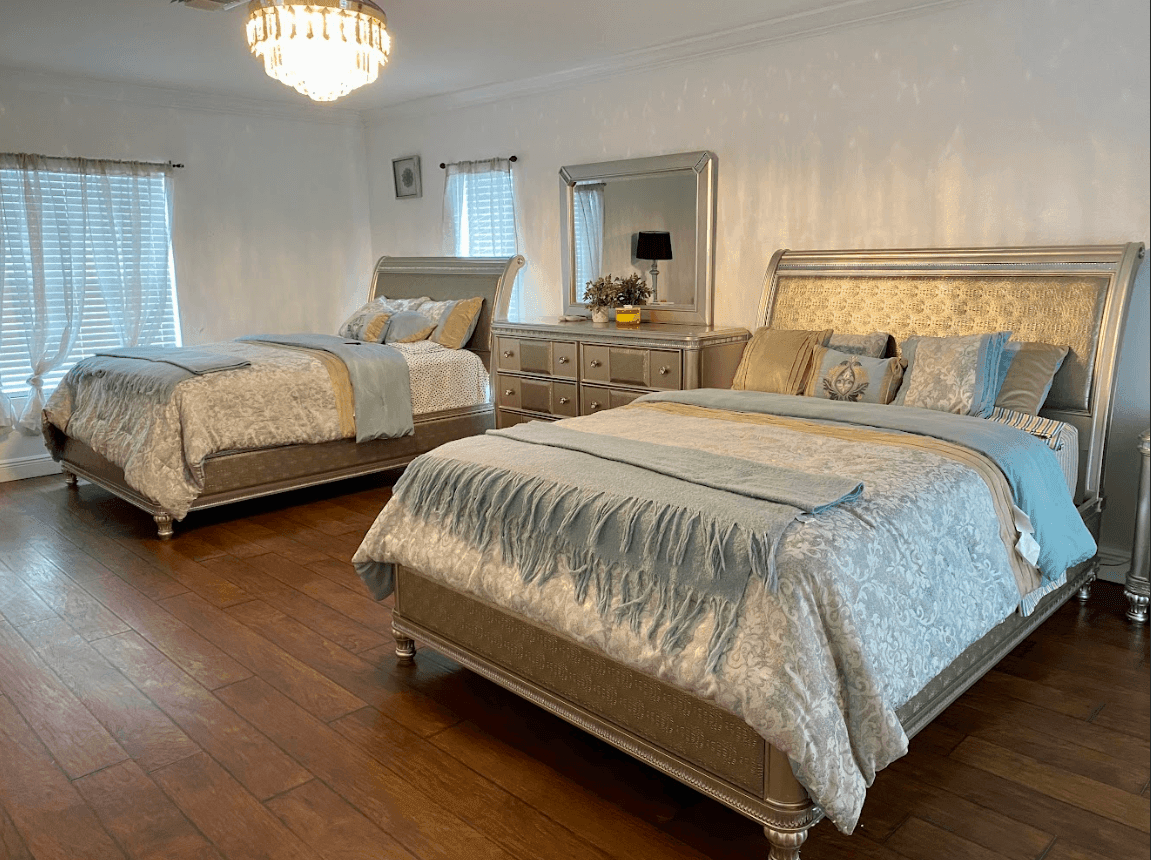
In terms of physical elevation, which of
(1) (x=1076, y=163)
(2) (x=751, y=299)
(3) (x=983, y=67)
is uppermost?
(3) (x=983, y=67)

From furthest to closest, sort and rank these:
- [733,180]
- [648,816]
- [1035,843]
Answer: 1. [733,180]
2. [648,816]
3. [1035,843]

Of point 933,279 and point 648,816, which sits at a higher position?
point 933,279

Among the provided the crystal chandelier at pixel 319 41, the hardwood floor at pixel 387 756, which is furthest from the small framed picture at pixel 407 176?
the hardwood floor at pixel 387 756

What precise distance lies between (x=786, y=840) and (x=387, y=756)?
3.59ft

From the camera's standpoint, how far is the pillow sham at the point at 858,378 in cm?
349

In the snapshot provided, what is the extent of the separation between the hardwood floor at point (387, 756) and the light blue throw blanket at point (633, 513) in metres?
0.49

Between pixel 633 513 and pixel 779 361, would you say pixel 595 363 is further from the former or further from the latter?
pixel 633 513

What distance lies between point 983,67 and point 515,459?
2.67 meters

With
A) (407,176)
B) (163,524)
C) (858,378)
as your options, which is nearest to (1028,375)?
(858,378)

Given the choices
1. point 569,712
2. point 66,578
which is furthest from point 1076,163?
point 66,578

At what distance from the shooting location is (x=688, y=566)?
2061mm

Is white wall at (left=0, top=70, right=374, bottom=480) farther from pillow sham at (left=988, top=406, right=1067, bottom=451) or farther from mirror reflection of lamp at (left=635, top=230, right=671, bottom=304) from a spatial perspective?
pillow sham at (left=988, top=406, right=1067, bottom=451)

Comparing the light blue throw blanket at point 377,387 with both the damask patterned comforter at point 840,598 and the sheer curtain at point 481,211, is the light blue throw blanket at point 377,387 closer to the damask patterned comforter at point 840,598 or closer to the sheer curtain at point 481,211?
the sheer curtain at point 481,211

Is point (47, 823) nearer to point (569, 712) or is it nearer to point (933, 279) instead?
point (569, 712)
